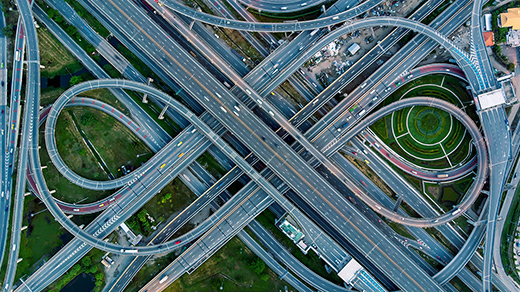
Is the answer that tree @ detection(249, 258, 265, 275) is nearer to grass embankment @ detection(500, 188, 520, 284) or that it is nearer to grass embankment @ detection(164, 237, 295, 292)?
grass embankment @ detection(164, 237, 295, 292)

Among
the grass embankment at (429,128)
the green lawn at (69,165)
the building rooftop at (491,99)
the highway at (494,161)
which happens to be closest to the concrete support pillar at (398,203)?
the grass embankment at (429,128)

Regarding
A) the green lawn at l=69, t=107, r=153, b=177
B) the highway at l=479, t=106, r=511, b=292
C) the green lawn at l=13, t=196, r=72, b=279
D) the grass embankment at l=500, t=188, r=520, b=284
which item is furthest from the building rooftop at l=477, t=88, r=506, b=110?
the green lawn at l=13, t=196, r=72, b=279

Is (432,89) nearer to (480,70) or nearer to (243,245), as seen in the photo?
(480,70)

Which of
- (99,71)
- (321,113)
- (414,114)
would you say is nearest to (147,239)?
(99,71)

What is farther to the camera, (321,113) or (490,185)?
(321,113)

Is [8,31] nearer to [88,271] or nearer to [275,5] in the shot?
[88,271]

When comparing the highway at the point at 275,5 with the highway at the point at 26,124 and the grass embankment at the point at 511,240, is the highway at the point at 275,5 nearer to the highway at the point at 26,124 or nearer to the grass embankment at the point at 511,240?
the highway at the point at 26,124
